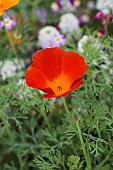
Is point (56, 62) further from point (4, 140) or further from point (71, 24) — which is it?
point (71, 24)

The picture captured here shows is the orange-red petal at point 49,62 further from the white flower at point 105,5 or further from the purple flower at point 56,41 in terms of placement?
the white flower at point 105,5


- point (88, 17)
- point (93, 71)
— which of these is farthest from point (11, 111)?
point (88, 17)

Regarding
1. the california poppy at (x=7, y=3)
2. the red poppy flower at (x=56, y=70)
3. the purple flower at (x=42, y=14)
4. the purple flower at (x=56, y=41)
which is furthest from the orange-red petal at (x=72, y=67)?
the purple flower at (x=42, y=14)

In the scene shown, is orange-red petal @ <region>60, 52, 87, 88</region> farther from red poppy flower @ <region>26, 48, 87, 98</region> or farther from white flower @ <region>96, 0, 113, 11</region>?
white flower @ <region>96, 0, 113, 11</region>

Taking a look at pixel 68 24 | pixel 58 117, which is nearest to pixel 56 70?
pixel 58 117

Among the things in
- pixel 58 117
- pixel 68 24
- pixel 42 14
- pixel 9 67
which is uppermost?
pixel 42 14

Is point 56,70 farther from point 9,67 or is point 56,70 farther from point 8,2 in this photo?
point 9,67

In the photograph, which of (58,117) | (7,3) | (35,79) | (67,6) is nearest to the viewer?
(35,79)
